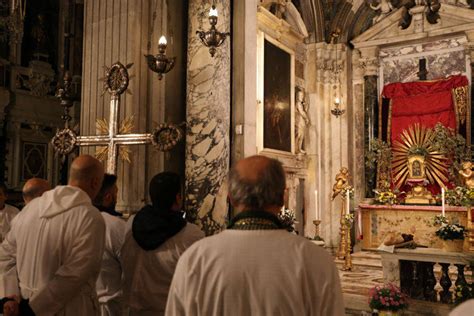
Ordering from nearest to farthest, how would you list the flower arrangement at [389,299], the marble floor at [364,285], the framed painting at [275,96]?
the flower arrangement at [389,299]
the marble floor at [364,285]
the framed painting at [275,96]

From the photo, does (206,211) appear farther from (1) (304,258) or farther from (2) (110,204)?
(1) (304,258)

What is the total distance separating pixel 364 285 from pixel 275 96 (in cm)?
511

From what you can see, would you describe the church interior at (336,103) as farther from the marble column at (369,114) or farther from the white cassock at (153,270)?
the white cassock at (153,270)

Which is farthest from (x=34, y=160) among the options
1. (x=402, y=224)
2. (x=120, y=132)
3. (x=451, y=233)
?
(x=451, y=233)

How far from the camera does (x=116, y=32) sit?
22.2ft

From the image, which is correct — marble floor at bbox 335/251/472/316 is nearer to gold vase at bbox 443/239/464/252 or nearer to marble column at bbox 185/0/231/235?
gold vase at bbox 443/239/464/252

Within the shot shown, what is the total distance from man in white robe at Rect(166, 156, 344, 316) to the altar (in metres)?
9.44

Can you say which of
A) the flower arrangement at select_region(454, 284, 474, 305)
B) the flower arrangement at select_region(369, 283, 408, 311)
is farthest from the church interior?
the flower arrangement at select_region(369, 283, 408, 311)

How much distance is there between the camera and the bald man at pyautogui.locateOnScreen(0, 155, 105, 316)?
2.78m

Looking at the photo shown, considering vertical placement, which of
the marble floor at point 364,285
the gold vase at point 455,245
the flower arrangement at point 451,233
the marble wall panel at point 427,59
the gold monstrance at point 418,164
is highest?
the marble wall panel at point 427,59

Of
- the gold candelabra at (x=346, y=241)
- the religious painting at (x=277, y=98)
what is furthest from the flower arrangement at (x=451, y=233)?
the religious painting at (x=277, y=98)

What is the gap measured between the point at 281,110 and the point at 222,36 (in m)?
5.72

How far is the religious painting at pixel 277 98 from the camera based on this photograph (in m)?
11.2

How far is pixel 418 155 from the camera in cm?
1195
